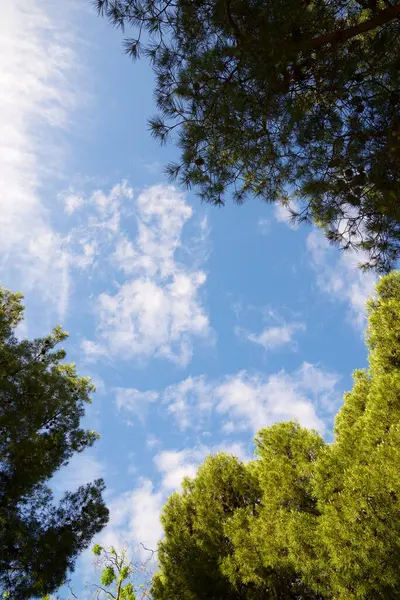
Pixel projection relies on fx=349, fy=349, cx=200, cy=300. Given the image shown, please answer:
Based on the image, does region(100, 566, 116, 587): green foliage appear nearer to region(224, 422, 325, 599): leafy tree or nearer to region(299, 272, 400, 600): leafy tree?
region(224, 422, 325, 599): leafy tree

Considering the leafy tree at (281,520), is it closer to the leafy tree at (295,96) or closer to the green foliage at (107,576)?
the leafy tree at (295,96)

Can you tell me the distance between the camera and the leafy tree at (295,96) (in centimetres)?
391

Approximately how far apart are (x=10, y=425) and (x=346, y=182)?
21.8ft

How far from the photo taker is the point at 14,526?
18.4 feet

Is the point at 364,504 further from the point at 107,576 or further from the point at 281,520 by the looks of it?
the point at 107,576

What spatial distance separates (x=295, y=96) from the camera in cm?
468

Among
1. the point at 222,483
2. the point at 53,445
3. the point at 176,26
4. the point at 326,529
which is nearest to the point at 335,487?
the point at 326,529

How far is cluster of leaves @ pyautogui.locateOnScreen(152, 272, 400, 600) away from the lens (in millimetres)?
5809

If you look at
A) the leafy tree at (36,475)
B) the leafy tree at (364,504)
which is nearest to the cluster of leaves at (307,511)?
the leafy tree at (364,504)

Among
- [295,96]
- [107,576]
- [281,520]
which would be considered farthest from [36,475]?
[107,576]

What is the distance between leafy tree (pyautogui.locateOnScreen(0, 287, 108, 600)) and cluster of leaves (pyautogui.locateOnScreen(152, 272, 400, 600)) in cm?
373

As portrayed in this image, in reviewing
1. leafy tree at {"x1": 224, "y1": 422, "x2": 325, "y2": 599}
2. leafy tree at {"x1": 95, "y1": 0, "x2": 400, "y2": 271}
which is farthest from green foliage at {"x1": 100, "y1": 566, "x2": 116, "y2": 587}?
leafy tree at {"x1": 95, "y1": 0, "x2": 400, "y2": 271}

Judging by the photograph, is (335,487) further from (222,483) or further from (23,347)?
(23,347)

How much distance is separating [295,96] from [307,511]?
324 inches
